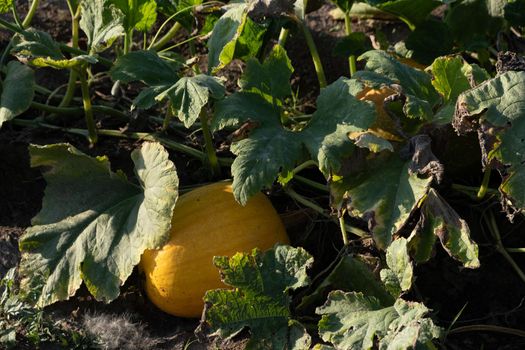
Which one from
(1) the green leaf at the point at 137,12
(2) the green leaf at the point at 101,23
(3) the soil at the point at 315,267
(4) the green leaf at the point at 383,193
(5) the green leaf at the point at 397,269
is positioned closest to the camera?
(5) the green leaf at the point at 397,269

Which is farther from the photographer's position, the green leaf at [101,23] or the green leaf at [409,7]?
the green leaf at [409,7]

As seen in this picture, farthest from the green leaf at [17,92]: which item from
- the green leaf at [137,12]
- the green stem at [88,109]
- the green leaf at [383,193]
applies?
the green leaf at [383,193]

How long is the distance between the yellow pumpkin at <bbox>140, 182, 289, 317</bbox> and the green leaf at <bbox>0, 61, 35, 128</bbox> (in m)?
0.70

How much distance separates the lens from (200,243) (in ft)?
10.9

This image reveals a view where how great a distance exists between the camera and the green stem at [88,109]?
370 centimetres

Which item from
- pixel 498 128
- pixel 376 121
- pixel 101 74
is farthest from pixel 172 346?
pixel 101 74

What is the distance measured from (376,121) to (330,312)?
2.47ft

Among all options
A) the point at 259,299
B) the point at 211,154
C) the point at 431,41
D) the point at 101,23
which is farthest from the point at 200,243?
the point at 431,41

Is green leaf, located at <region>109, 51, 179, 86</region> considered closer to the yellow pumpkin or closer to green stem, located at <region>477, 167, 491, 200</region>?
the yellow pumpkin

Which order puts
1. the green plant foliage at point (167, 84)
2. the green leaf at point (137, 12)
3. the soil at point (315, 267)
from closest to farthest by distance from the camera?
the green plant foliage at point (167, 84) < the soil at point (315, 267) < the green leaf at point (137, 12)

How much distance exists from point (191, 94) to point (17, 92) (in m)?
0.81

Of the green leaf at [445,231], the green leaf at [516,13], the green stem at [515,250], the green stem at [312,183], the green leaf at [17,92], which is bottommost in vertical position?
the green stem at [515,250]

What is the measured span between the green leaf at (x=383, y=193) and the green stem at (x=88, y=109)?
1.09 meters

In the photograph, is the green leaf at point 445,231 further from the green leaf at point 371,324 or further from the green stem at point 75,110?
the green stem at point 75,110
